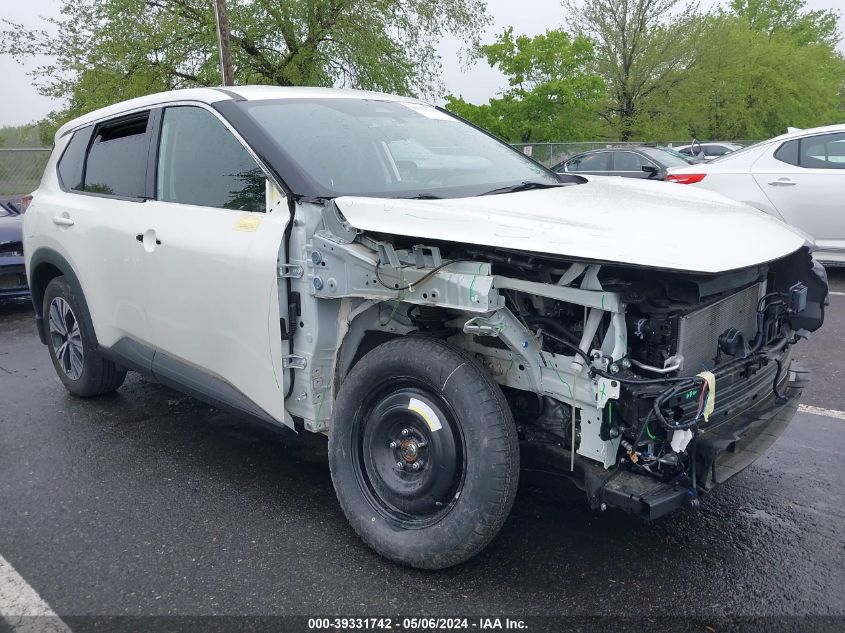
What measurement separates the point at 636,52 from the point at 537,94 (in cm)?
770

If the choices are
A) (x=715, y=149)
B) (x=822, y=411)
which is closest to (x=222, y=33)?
(x=715, y=149)

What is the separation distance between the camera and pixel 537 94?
95.0 feet

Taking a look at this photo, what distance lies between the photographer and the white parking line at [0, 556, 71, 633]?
8.43 feet

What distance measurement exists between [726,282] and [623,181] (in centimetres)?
155

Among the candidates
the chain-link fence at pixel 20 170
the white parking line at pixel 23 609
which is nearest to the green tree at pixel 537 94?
the chain-link fence at pixel 20 170

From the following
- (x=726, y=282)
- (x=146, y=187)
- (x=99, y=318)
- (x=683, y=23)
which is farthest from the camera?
(x=683, y=23)

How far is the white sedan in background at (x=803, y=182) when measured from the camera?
7715 millimetres

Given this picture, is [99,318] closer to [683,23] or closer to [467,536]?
[467,536]

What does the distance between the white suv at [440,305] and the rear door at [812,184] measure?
197 inches

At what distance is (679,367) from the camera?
7.95 feet

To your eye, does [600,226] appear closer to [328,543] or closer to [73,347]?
[328,543]

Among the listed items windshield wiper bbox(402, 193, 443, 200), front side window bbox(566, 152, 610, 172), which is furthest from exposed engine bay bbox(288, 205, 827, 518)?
front side window bbox(566, 152, 610, 172)

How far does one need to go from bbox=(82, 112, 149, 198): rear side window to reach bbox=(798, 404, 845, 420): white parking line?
408cm

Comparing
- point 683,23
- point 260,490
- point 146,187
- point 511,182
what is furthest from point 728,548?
point 683,23
